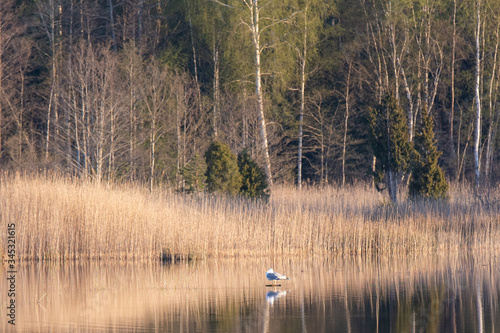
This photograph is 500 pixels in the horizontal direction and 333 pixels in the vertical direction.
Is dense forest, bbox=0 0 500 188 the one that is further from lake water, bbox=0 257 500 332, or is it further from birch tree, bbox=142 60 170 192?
lake water, bbox=0 257 500 332

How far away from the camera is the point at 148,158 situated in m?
28.2

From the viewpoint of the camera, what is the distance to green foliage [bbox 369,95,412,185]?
18109 millimetres

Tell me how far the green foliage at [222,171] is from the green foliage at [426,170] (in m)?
4.48

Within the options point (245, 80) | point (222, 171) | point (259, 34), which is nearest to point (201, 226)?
point (222, 171)

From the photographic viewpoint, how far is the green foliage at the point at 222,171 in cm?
1786

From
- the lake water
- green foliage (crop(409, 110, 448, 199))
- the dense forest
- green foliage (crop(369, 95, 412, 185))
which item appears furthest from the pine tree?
the dense forest

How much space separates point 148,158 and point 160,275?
1576 cm

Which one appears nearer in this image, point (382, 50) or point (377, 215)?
point (377, 215)

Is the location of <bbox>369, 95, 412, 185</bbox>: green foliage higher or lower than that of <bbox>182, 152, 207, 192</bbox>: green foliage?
higher

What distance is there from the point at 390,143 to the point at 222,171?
4281 millimetres

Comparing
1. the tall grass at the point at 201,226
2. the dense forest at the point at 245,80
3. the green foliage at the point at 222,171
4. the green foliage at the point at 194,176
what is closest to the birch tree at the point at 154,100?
the dense forest at the point at 245,80

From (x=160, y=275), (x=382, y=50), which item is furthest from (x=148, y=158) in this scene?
(x=160, y=275)

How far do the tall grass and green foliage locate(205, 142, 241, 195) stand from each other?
121 cm

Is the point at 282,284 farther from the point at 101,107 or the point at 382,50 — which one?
the point at 382,50
